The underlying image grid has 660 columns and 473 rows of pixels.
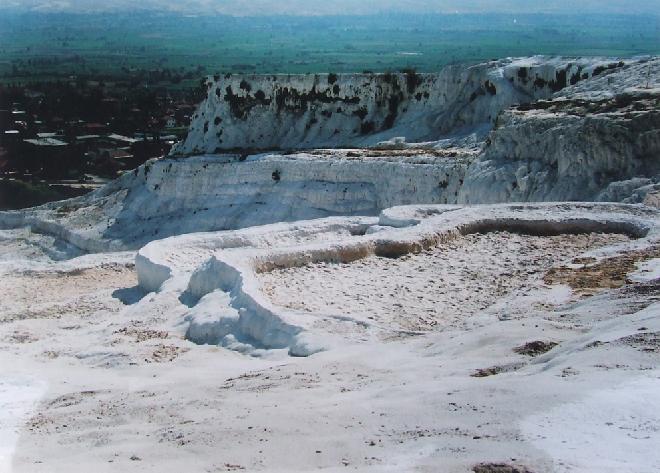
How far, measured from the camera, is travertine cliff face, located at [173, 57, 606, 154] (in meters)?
39.5

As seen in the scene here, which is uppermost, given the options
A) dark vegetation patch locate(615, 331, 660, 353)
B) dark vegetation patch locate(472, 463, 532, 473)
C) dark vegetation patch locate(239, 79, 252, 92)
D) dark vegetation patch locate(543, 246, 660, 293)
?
dark vegetation patch locate(615, 331, 660, 353)

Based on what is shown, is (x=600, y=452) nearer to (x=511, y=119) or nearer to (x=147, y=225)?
(x=511, y=119)

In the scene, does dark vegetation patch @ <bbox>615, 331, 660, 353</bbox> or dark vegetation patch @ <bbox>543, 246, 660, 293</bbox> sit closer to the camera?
dark vegetation patch @ <bbox>615, 331, 660, 353</bbox>

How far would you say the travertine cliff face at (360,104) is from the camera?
39469mm

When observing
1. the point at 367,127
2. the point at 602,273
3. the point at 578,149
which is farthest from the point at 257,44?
the point at 602,273

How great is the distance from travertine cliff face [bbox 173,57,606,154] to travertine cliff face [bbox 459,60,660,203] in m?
8.54

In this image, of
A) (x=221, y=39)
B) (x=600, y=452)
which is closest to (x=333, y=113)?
(x=600, y=452)

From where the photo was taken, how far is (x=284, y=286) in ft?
42.6

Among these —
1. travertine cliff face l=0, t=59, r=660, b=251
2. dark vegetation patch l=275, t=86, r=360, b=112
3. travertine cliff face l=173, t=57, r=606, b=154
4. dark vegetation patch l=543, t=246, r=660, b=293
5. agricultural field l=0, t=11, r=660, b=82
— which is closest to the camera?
dark vegetation patch l=543, t=246, r=660, b=293

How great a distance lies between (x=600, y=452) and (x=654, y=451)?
0.34m

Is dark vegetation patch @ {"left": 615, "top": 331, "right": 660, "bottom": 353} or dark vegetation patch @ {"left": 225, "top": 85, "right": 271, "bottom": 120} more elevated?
dark vegetation patch @ {"left": 615, "top": 331, "right": 660, "bottom": 353}

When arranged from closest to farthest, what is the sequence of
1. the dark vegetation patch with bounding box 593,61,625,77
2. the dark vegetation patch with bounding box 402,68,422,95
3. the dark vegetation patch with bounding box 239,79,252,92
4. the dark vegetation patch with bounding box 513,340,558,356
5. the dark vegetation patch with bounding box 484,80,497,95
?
1. the dark vegetation patch with bounding box 513,340,558,356
2. the dark vegetation patch with bounding box 593,61,625,77
3. the dark vegetation patch with bounding box 484,80,497,95
4. the dark vegetation patch with bounding box 402,68,422,95
5. the dark vegetation patch with bounding box 239,79,252,92

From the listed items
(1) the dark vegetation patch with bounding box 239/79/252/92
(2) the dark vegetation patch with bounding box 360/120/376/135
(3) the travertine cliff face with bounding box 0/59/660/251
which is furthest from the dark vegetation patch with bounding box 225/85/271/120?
(2) the dark vegetation patch with bounding box 360/120/376/135

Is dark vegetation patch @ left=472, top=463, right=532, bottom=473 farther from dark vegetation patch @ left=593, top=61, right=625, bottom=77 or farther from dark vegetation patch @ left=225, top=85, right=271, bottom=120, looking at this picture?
dark vegetation patch @ left=225, top=85, right=271, bottom=120
